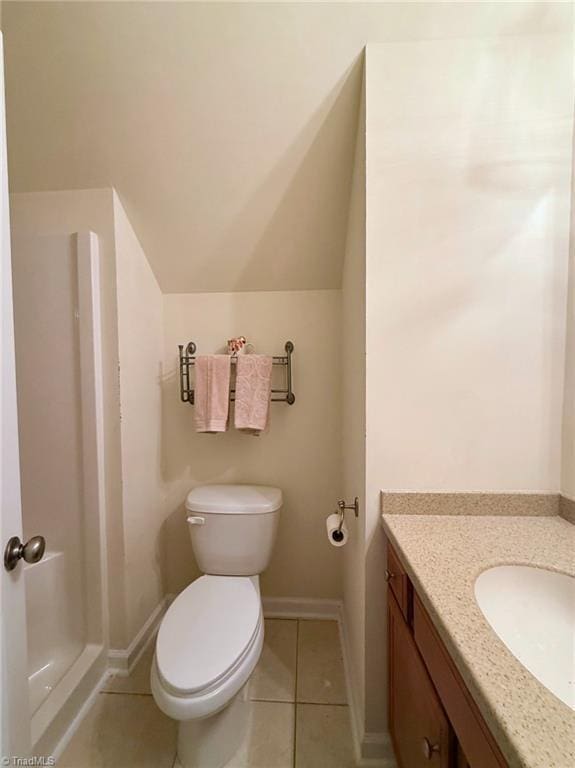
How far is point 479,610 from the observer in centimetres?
57

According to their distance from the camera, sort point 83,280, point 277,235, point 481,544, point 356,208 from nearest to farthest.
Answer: point 481,544 < point 356,208 < point 83,280 < point 277,235

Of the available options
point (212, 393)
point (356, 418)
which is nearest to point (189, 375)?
point (212, 393)

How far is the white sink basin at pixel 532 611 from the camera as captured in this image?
0.61 m

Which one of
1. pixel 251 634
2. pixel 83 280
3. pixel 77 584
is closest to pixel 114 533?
pixel 77 584

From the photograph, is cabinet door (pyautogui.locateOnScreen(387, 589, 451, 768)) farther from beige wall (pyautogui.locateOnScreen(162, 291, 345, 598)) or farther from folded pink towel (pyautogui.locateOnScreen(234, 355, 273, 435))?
folded pink towel (pyautogui.locateOnScreen(234, 355, 273, 435))

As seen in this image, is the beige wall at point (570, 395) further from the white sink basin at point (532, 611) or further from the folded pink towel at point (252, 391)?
the folded pink towel at point (252, 391)

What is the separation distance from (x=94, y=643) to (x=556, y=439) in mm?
1932

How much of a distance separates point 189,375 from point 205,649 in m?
1.14

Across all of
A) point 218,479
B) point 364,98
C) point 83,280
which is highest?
point 364,98

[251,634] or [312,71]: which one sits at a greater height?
[312,71]

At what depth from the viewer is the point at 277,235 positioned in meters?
1.42

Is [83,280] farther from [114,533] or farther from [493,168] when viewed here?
[493,168]

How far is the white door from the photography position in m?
0.64

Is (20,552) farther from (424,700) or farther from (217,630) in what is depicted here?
(424,700)
